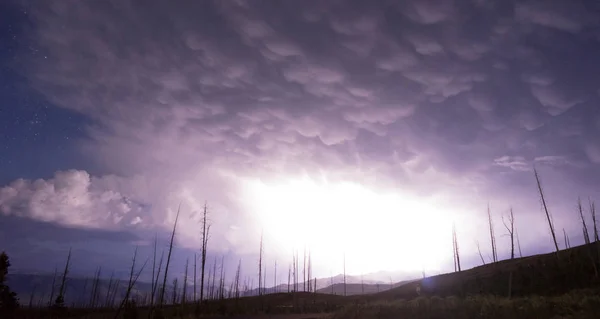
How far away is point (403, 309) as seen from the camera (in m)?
27.5

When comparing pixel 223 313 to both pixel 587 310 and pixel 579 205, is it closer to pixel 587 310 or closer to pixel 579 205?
pixel 587 310

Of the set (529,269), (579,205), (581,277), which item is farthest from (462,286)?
(579,205)

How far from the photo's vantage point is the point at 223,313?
43844 millimetres

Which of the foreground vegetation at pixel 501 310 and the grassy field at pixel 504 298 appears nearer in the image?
the foreground vegetation at pixel 501 310

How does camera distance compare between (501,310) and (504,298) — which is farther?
(504,298)

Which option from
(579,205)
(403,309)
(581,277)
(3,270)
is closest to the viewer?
(403,309)

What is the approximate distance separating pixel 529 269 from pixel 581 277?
7597 millimetres

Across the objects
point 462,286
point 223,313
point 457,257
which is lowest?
point 223,313

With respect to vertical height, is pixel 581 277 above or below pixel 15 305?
above

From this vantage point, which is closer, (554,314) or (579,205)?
(554,314)

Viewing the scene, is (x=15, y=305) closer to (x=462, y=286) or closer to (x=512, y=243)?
(x=462, y=286)

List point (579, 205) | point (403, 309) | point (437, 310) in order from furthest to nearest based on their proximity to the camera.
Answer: point (579, 205), point (403, 309), point (437, 310)

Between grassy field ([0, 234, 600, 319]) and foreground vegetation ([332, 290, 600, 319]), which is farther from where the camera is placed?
grassy field ([0, 234, 600, 319])

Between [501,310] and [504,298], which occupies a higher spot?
[504,298]
